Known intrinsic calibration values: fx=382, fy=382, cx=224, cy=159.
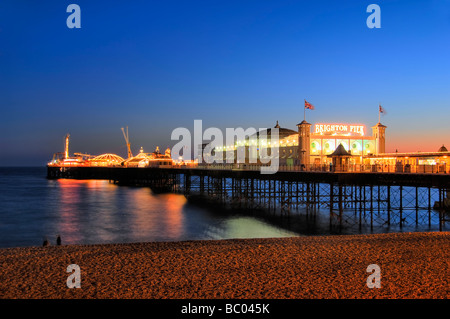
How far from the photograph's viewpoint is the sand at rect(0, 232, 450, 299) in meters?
8.73

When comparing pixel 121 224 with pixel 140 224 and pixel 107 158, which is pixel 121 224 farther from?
pixel 107 158

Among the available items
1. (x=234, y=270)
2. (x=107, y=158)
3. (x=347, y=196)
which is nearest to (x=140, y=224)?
(x=347, y=196)

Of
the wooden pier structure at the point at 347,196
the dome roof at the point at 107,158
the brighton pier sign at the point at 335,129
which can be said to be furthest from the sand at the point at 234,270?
the dome roof at the point at 107,158

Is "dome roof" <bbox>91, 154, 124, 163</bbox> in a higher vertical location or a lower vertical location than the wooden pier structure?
Result: higher

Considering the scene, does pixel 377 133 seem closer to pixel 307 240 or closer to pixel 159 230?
pixel 159 230

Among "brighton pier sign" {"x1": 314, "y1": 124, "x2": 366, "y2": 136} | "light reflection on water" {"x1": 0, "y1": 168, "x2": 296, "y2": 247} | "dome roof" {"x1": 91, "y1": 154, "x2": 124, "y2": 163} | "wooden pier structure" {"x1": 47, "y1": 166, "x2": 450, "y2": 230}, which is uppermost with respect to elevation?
"brighton pier sign" {"x1": 314, "y1": 124, "x2": 366, "y2": 136}

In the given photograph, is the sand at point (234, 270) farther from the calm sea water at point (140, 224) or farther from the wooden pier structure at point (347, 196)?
the calm sea water at point (140, 224)

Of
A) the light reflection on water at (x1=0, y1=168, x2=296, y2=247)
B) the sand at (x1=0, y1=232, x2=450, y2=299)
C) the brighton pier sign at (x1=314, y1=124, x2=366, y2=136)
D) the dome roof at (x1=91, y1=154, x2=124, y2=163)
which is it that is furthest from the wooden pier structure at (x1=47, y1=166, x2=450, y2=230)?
the dome roof at (x1=91, y1=154, x2=124, y2=163)

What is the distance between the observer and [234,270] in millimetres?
10477

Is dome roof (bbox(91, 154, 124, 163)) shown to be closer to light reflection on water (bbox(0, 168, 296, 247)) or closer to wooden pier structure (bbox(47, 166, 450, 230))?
wooden pier structure (bbox(47, 166, 450, 230))

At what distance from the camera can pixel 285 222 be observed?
1214 inches

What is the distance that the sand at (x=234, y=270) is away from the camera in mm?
8734
